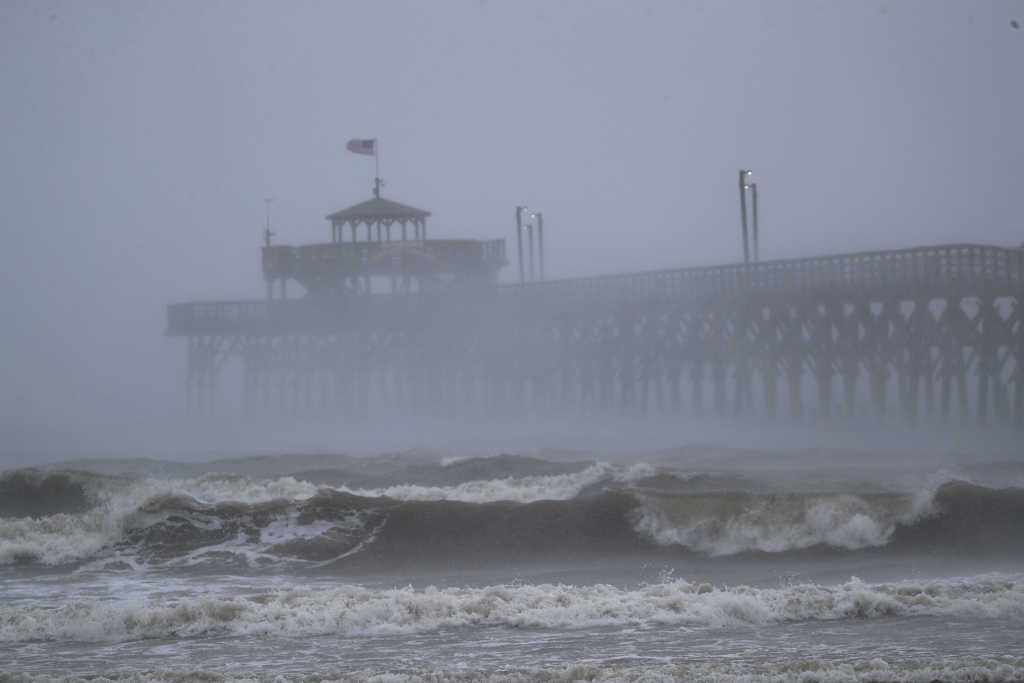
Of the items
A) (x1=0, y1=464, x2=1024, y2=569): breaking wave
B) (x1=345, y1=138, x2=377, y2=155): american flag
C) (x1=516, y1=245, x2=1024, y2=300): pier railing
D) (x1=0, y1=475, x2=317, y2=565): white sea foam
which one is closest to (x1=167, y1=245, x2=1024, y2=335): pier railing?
(x1=516, y1=245, x2=1024, y2=300): pier railing

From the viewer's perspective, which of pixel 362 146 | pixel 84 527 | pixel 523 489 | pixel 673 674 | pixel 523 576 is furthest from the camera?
pixel 362 146

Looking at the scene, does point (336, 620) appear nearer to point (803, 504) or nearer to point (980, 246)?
point (803, 504)

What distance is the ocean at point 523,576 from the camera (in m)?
10.1

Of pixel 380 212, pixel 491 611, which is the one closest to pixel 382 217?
pixel 380 212

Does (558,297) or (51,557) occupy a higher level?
(558,297)

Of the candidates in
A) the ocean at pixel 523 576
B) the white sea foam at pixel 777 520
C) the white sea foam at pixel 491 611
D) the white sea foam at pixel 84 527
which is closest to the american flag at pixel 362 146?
the ocean at pixel 523 576

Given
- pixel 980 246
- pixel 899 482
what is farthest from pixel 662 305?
pixel 899 482

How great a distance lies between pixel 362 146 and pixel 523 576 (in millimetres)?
35447

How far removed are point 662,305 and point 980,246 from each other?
387 inches

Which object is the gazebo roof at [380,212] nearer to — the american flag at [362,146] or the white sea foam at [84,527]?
the american flag at [362,146]

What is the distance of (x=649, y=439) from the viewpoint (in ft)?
117

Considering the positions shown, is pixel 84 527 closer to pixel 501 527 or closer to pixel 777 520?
pixel 501 527

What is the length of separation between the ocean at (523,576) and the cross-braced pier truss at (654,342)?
560cm

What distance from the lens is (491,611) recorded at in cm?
1170
